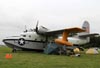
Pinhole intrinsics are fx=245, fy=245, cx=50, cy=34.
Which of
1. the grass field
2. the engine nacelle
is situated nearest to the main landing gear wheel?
the engine nacelle

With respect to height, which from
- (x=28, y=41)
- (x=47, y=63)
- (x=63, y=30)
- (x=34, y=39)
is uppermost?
(x=63, y=30)

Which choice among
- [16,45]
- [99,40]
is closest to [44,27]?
[16,45]

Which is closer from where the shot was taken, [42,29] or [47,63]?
[47,63]

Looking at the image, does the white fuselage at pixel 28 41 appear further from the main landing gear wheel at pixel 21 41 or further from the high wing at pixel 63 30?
the high wing at pixel 63 30

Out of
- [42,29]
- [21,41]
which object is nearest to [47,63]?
[42,29]

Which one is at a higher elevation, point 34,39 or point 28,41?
point 34,39

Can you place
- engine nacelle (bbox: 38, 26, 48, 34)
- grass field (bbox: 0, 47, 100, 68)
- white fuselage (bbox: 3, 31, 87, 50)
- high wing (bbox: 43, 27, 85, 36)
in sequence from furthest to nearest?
white fuselage (bbox: 3, 31, 87, 50) < engine nacelle (bbox: 38, 26, 48, 34) < high wing (bbox: 43, 27, 85, 36) < grass field (bbox: 0, 47, 100, 68)

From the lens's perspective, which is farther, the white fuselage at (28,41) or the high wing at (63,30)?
the white fuselage at (28,41)

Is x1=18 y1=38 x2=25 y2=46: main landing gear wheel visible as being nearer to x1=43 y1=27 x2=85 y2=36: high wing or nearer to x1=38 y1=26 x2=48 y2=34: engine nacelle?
x1=38 y1=26 x2=48 y2=34: engine nacelle

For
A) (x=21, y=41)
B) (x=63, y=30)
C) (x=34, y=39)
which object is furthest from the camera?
(x=34, y=39)

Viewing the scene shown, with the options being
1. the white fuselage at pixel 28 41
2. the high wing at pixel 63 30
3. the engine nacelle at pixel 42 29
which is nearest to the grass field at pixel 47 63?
the high wing at pixel 63 30

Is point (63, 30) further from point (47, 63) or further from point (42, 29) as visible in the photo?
point (47, 63)

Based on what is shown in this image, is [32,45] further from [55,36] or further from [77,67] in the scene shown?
[77,67]

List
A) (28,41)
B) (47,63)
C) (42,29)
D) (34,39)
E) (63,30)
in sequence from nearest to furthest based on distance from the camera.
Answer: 1. (47,63)
2. (63,30)
3. (42,29)
4. (28,41)
5. (34,39)
